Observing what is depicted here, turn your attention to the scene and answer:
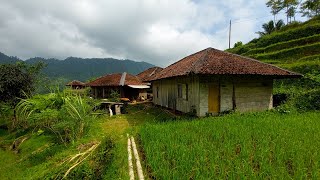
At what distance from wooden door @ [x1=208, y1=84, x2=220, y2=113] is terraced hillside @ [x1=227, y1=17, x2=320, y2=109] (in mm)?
4323

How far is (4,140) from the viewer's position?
513 inches

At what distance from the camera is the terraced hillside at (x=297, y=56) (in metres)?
16.0

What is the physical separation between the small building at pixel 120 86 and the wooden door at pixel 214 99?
→ 46.5 ft

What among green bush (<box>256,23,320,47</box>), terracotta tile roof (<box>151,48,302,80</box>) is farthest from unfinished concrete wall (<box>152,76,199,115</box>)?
green bush (<box>256,23,320,47</box>)

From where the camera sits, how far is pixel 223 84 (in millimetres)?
14164

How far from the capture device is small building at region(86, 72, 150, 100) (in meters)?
27.9

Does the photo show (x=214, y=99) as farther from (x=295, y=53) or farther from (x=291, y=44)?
(x=291, y=44)

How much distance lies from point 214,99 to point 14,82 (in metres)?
12.0

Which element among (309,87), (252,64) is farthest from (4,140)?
(309,87)

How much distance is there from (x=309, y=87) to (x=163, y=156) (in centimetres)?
1517

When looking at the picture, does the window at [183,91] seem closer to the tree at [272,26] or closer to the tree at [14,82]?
the tree at [14,82]

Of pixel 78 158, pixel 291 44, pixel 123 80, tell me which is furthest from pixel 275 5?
pixel 78 158

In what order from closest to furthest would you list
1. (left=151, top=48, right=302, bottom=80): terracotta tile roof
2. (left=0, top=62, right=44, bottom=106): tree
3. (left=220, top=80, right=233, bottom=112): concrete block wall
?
(left=151, top=48, right=302, bottom=80): terracotta tile roof
(left=220, top=80, right=233, bottom=112): concrete block wall
(left=0, top=62, right=44, bottom=106): tree

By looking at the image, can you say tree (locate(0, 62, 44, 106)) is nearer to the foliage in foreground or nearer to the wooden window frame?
the foliage in foreground
